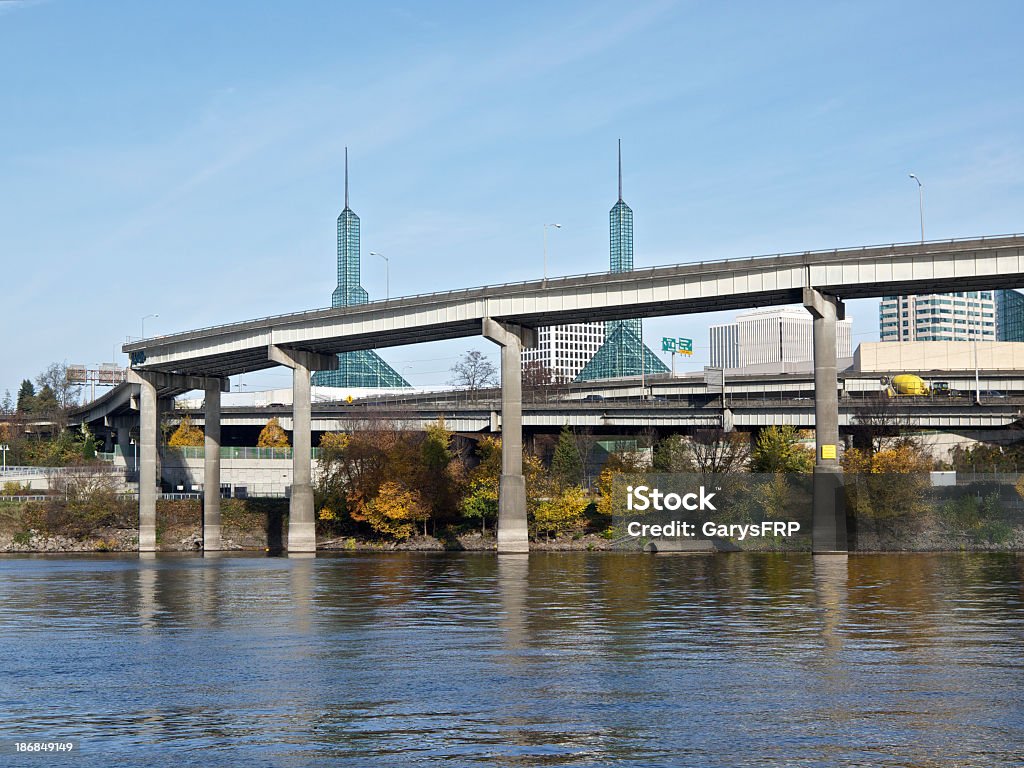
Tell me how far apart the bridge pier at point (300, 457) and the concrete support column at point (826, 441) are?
42.6m

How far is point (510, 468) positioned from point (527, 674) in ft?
198

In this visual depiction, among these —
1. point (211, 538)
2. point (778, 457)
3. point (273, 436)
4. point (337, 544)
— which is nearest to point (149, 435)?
point (211, 538)

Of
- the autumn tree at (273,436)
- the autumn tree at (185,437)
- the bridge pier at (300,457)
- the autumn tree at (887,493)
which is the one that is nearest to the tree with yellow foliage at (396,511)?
the bridge pier at (300,457)

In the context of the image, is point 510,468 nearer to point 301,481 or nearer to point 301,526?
point 301,526

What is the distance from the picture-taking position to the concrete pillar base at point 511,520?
8819 centimetres

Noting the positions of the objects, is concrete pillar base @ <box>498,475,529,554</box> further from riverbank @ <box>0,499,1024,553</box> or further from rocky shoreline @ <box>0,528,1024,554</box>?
riverbank @ <box>0,499,1024,553</box>

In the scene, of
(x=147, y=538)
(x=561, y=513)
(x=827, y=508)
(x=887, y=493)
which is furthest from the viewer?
(x=147, y=538)

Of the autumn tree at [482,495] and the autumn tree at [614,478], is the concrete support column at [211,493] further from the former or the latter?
the autumn tree at [614,478]

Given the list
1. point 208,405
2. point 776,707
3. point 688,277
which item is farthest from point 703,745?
point 208,405

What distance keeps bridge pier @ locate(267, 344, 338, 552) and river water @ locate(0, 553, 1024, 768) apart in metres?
44.1

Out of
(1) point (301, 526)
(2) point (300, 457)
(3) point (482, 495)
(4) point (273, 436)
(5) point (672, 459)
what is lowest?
(1) point (301, 526)

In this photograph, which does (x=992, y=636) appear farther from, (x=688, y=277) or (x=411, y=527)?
(x=411, y=527)

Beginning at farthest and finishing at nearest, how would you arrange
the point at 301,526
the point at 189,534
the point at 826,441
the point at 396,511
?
the point at 189,534
the point at 396,511
the point at 301,526
the point at 826,441

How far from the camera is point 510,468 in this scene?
88.6 meters
